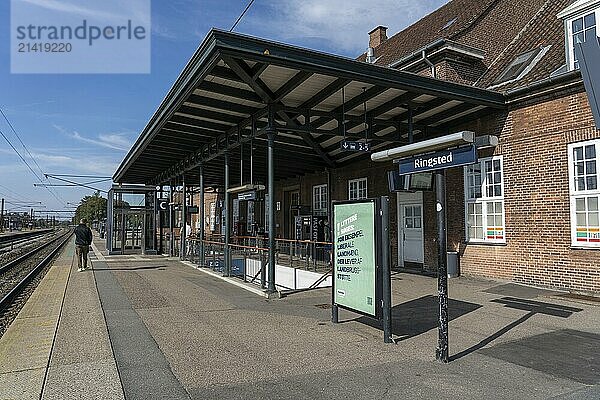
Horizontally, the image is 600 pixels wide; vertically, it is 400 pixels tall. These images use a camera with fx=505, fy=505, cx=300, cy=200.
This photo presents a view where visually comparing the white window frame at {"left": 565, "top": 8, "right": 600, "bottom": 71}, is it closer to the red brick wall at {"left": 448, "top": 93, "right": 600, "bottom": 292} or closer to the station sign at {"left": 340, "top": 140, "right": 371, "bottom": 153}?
the red brick wall at {"left": 448, "top": 93, "right": 600, "bottom": 292}

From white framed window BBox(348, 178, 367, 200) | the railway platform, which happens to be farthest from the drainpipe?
the railway platform

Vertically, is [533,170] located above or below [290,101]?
below

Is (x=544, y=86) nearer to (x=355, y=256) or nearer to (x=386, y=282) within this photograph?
(x=355, y=256)

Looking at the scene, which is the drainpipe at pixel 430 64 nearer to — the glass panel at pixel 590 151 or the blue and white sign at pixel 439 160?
the glass panel at pixel 590 151

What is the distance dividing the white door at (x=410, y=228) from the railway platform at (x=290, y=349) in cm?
463

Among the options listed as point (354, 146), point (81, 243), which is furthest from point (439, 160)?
point (81, 243)

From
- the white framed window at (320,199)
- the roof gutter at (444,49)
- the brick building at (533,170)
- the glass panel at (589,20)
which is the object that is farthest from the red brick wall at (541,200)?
the white framed window at (320,199)

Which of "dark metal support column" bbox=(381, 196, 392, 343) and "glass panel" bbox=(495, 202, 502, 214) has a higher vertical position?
"glass panel" bbox=(495, 202, 502, 214)

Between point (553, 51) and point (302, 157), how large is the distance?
918 cm

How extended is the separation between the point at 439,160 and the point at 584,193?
6355 mm

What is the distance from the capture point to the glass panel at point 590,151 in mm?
10477

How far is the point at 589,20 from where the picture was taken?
38.1 feet

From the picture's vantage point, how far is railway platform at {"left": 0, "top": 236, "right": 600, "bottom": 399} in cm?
506

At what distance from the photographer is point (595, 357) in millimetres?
6117
